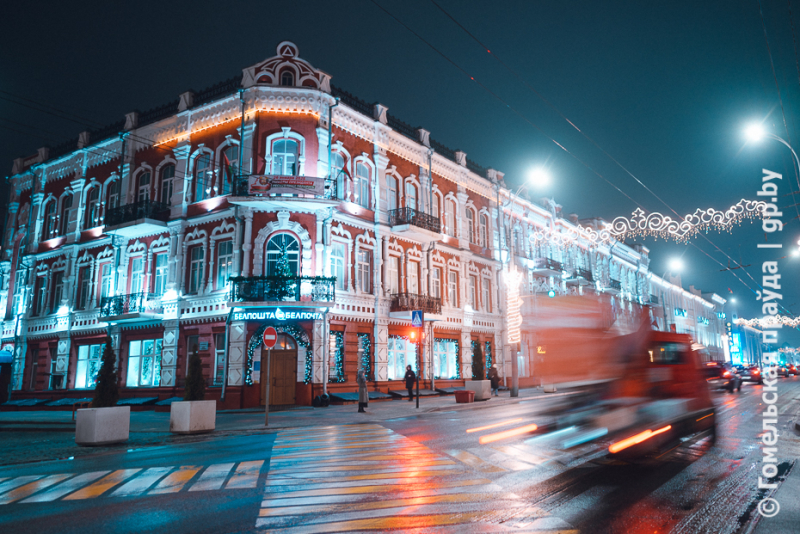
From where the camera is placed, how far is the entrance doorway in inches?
941

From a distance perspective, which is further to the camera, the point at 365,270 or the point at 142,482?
the point at 365,270

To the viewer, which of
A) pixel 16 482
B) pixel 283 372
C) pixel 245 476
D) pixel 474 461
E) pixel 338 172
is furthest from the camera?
pixel 338 172

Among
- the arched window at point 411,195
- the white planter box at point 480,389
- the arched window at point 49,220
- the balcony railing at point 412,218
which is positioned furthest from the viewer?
the arched window at point 49,220

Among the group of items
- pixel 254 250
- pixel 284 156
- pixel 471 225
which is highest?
pixel 284 156

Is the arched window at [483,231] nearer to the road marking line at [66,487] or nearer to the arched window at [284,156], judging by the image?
the arched window at [284,156]

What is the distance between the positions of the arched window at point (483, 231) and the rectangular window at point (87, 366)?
2421cm

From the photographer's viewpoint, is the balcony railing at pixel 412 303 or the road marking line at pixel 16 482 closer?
the road marking line at pixel 16 482

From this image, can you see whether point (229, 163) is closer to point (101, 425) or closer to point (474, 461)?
point (101, 425)

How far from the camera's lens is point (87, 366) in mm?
30125

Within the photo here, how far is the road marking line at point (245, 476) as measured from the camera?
7.21 meters

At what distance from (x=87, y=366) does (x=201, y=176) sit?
42.9 feet

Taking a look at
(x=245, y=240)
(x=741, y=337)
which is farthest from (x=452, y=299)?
(x=741, y=337)

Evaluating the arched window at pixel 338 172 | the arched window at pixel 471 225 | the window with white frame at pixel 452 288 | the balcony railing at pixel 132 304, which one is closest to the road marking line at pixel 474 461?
the arched window at pixel 338 172

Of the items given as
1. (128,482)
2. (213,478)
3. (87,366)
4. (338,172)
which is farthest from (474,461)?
(87,366)
